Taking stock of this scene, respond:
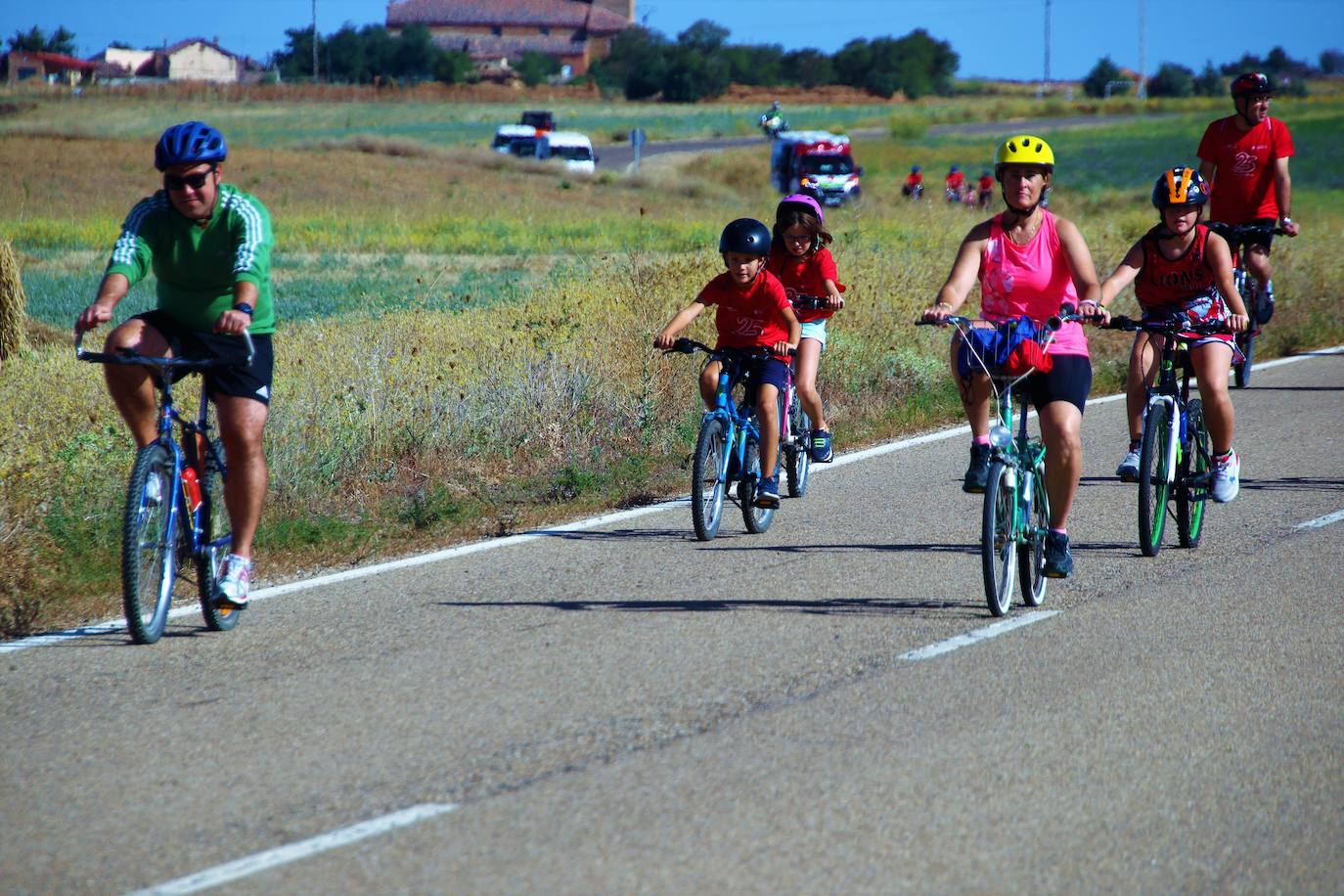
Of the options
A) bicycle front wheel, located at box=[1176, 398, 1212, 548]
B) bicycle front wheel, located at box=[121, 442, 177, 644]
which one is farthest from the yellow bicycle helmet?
bicycle front wheel, located at box=[121, 442, 177, 644]

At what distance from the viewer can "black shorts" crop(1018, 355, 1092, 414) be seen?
6.66m

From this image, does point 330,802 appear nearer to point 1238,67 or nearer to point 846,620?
point 846,620

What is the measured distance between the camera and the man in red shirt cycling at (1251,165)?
41.8 feet

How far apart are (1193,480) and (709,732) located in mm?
3949

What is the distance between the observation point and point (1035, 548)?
271 inches

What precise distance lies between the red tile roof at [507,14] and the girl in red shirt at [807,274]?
156021mm

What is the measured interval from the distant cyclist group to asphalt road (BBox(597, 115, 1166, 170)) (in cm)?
5244

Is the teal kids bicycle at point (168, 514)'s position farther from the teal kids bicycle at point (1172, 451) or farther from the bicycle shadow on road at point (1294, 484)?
the bicycle shadow on road at point (1294, 484)

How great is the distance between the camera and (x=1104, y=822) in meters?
4.38

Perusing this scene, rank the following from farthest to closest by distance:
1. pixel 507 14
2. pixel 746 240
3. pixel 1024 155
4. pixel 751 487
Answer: pixel 507 14 < pixel 751 487 < pixel 746 240 < pixel 1024 155

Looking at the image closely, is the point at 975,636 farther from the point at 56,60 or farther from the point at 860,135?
the point at 56,60

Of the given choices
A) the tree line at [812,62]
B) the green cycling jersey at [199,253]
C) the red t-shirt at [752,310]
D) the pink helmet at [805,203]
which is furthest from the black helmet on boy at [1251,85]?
the tree line at [812,62]

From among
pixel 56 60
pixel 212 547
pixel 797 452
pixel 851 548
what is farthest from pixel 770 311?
pixel 56 60

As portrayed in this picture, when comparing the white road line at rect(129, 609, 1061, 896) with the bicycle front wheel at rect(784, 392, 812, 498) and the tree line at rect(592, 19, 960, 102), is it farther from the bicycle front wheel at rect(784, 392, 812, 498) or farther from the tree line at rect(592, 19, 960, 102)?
the tree line at rect(592, 19, 960, 102)
